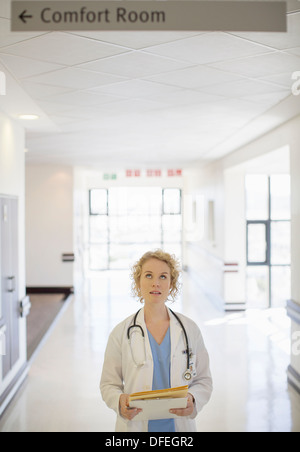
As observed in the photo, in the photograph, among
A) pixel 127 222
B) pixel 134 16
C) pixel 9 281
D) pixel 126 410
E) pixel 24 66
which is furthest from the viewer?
pixel 127 222

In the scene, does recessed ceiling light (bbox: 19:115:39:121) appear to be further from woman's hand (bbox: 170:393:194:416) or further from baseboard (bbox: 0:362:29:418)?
woman's hand (bbox: 170:393:194:416)

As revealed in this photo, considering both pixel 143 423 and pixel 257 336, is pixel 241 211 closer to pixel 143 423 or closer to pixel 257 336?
pixel 257 336

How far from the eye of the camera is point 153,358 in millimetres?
2416

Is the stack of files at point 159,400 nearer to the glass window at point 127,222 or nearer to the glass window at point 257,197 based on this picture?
the glass window at point 257,197

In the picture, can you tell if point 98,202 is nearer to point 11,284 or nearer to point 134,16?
point 11,284

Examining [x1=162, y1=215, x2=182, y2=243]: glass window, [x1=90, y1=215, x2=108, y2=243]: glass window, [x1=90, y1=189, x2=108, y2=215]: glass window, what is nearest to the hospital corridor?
[x1=162, y1=215, x2=182, y2=243]: glass window

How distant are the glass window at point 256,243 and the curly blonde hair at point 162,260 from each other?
8.85m

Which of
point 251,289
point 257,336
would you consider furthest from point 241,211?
point 257,336

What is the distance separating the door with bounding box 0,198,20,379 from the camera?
17.7 ft

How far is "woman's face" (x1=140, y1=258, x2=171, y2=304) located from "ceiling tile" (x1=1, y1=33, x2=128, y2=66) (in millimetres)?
1604

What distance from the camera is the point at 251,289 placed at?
36.7 feet

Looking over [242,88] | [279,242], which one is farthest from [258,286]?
[242,88]

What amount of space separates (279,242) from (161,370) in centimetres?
953
